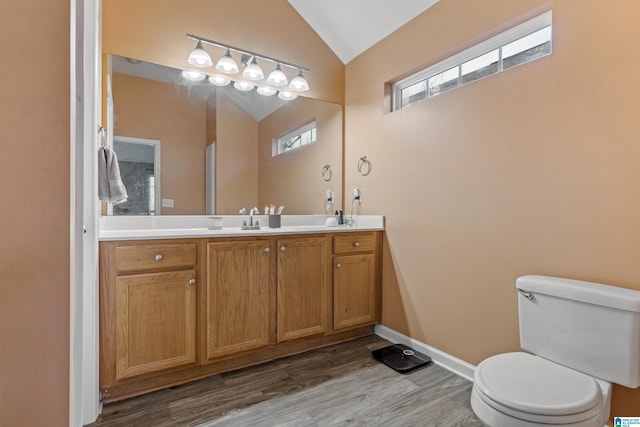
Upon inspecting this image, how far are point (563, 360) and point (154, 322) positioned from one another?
1952mm

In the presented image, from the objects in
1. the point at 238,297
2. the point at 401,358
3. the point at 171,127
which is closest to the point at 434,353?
the point at 401,358

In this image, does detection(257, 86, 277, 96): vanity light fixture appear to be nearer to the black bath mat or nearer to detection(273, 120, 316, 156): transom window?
detection(273, 120, 316, 156): transom window

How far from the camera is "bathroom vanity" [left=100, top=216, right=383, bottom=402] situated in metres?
1.62

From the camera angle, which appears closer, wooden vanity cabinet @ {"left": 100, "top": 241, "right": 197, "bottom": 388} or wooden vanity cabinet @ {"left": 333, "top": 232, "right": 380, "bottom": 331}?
wooden vanity cabinet @ {"left": 100, "top": 241, "right": 197, "bottom": 388}

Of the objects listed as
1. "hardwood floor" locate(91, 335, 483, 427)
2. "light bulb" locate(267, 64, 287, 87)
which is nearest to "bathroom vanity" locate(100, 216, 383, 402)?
"hardwood floor" locate(91, 335, 483, 427)

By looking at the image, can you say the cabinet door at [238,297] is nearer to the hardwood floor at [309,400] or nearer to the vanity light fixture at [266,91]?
the hardwood floor at [309,400]

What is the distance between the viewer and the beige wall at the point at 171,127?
2.08 meters

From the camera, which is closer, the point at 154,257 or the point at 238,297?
the point at 154,257

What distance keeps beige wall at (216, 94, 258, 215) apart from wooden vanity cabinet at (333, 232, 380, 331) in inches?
32.6

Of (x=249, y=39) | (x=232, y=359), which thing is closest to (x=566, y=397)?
(x=232, y=359)

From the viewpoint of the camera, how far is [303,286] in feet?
7.19

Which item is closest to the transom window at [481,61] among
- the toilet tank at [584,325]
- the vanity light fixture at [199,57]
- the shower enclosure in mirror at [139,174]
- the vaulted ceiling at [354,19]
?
the vaulted ceiling at [354,19]

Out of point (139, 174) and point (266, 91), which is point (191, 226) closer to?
point (139, 174)

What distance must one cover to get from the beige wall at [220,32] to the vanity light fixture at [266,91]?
0.24 meters
